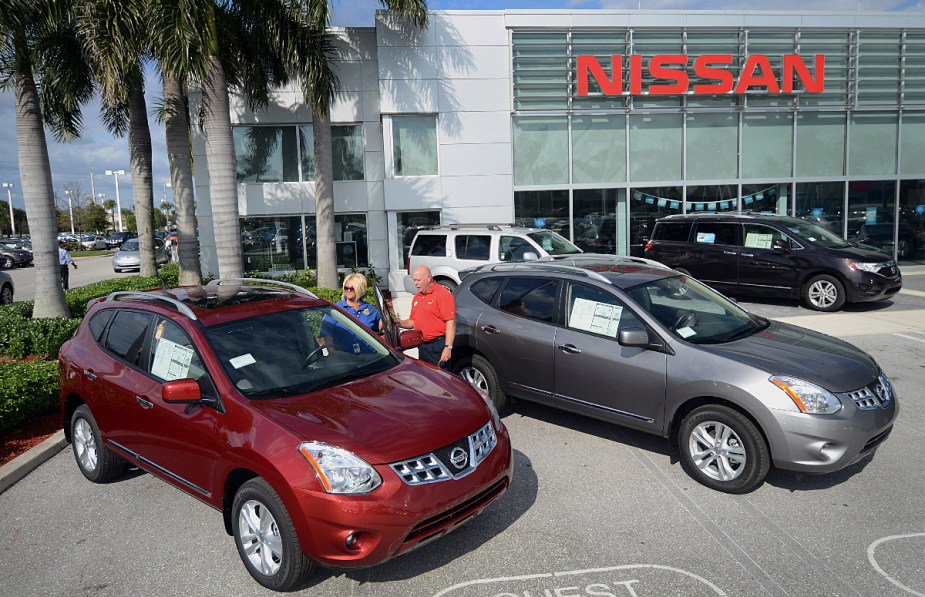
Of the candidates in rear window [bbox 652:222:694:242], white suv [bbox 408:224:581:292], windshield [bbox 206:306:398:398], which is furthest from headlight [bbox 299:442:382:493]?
rear window [bbox 652:222:694:242]

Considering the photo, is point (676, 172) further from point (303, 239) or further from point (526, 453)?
point (526, 453)

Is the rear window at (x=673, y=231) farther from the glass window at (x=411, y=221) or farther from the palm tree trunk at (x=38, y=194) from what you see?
the palm tree trunk at (x=38, y=194)

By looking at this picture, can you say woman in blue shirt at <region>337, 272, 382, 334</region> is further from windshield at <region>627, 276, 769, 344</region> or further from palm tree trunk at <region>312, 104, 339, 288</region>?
palm tree trunk at <region>312, 104, 339, 288</region>

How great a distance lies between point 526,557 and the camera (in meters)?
4.12

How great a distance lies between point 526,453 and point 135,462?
3.12m

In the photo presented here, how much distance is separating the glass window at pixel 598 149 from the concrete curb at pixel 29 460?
1461 centimetres

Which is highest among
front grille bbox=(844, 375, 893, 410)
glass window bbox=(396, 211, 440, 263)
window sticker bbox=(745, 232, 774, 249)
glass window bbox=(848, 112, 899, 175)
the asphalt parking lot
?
glass window bbox=(848, 112, 899, 175)

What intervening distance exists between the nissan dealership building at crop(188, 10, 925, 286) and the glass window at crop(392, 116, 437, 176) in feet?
0.13

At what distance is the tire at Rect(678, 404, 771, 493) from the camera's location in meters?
4.76

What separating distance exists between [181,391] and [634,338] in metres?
3.32

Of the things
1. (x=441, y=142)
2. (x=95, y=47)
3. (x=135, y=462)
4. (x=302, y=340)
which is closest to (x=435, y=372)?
(x=302, y=340)

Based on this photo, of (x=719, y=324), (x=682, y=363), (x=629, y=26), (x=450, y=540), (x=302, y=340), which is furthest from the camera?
(x=629, y=26)

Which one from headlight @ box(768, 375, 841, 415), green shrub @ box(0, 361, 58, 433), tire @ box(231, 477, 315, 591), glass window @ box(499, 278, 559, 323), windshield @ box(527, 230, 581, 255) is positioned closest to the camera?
tire @ box(231, 477, 315, 591)

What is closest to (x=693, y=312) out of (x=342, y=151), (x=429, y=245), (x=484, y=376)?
(x=484, y=376)
